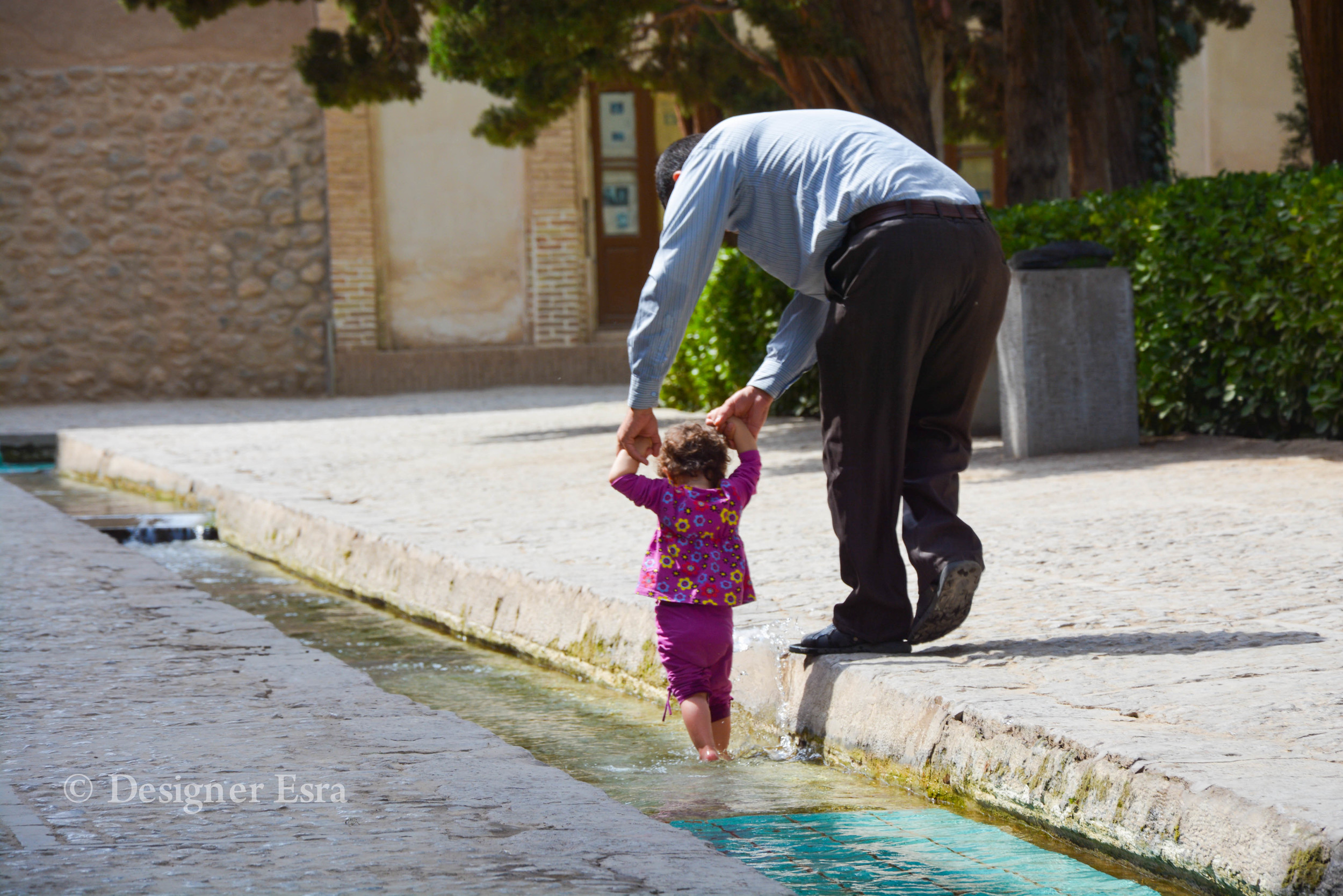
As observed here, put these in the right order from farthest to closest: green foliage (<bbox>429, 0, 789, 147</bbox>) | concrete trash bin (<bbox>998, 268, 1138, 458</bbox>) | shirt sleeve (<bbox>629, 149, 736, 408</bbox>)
A: green foliage (<bbox>429, 0, 789, 147</bbox>)
concrete trash bin (<bbox>998, 268, 1138, 458</bbox>)
shirt sleeve (<bbox>629, 149, 736, 408</bbox>)

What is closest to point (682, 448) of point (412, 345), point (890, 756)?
point (890, 756)

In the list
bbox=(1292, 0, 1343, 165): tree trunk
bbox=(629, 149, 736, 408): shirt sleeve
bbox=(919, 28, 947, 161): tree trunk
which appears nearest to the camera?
bbox=(629, 149, 736, 408): shirt sleeve

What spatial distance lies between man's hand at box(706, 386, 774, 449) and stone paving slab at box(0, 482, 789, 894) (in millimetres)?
817

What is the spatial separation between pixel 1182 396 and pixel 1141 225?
861mm

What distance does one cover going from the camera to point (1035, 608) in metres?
3.84

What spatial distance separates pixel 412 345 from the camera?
16.2 metres

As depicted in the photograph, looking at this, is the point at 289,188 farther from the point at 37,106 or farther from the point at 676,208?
the point at 676,208

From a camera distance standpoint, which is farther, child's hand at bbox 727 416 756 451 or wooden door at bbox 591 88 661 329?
wooden door at bbox 591 88 661 329

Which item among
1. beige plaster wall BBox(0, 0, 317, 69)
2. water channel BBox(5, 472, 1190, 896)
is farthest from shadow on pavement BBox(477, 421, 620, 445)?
beige plaster wall BBox(0, 0, 317, 69)

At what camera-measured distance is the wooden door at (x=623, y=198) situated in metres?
16.4

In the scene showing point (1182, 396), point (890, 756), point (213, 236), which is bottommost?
point (890, 756)

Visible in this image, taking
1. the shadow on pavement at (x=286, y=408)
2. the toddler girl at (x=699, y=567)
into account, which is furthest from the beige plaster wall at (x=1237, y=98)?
the toddler girl at (x=699, y=567)

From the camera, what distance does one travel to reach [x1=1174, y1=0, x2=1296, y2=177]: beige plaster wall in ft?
57.9

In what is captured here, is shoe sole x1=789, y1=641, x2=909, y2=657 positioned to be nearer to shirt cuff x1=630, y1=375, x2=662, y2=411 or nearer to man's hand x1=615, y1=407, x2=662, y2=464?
man's hand x1=615, y1=407, x2=662, y2=464
